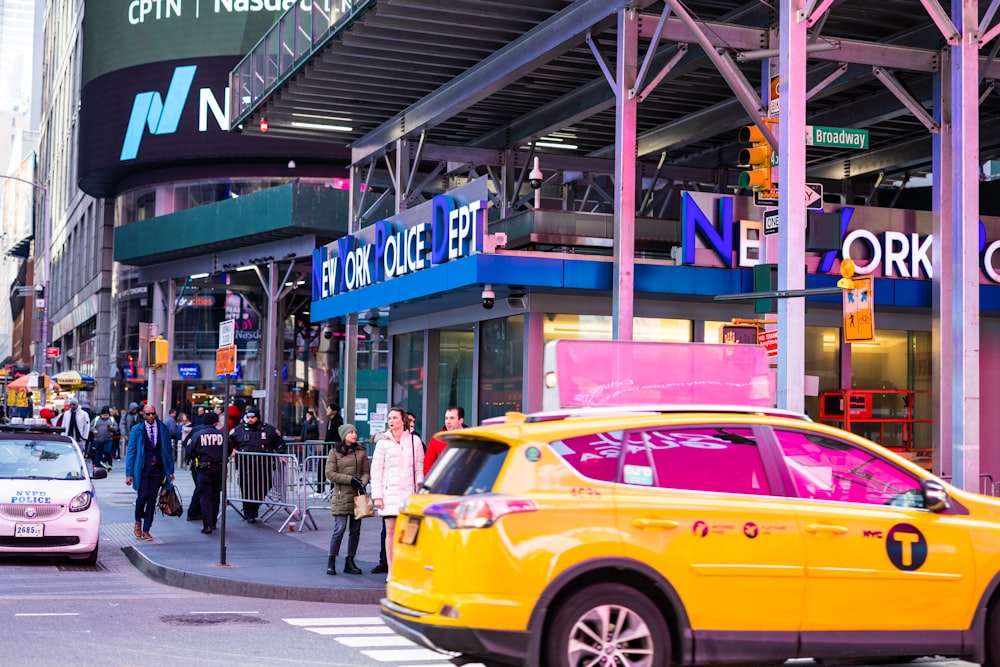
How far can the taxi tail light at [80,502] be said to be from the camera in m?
16.8

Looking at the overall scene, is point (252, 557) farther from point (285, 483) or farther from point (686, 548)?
point (686, 548)

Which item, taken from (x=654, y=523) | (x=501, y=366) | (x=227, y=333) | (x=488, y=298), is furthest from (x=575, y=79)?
(x=654, y=523)

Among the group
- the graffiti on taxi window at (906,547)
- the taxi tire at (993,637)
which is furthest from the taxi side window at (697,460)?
the taxi tire at (993,637)

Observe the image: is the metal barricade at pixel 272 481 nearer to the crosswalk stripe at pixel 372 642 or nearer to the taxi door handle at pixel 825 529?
the crosswalk stripe at pixel 372 642

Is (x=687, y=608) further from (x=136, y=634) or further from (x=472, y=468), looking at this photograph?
(x=136, y=634)

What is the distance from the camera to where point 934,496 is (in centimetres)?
852

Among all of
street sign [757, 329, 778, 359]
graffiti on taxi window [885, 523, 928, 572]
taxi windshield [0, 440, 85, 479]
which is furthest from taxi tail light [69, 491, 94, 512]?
graffiti on taxi window [885, 523, 928, 572]

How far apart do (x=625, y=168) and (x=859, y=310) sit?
19.5 feet

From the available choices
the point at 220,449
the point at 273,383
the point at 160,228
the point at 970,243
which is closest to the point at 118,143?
the point at 160,228

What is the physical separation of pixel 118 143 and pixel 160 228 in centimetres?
795

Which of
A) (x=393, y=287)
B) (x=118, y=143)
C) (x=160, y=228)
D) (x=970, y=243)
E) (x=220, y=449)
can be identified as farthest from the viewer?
(x=118, y=143)

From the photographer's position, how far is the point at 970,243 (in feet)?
52.6

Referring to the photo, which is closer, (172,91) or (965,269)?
(965,269)

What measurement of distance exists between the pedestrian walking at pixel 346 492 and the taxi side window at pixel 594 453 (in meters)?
7.42
